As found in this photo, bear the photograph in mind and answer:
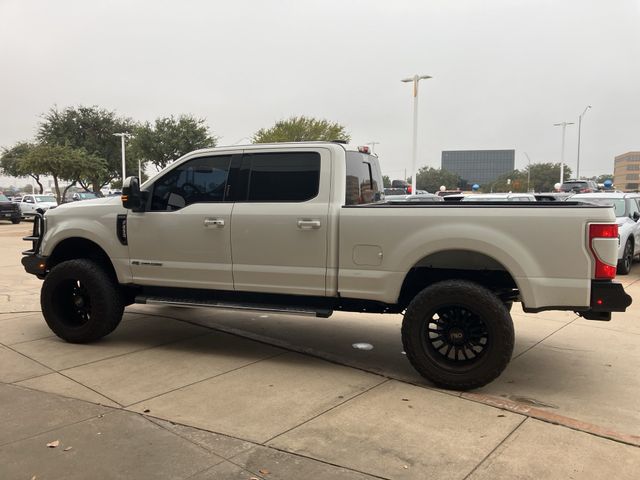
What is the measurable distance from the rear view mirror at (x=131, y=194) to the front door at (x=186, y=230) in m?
0.10

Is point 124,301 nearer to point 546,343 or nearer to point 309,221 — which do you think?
point 309,221

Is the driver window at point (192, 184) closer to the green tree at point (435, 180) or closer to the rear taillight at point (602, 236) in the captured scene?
the rear taillight at point (602, 236)

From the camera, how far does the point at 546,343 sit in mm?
5879

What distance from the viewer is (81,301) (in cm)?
575

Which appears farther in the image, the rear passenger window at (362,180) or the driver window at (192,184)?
the driver window at (192,184)

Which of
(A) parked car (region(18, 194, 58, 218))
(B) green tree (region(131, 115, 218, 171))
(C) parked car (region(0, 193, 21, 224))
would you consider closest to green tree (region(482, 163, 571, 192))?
(B) green tree (region(131, 115, 218, 171))

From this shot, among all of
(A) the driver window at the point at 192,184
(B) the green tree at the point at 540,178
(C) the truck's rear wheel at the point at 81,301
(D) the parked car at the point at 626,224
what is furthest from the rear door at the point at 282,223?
(B) the green tree at the point at 540,178

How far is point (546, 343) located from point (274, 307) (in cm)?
309

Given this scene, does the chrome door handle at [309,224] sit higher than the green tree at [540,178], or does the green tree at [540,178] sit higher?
the green tree at [540,178]

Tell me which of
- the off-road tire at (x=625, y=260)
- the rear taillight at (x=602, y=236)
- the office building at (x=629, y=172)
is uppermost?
the office building at (x=629, y=172)

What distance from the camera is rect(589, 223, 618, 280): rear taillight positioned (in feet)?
12.9

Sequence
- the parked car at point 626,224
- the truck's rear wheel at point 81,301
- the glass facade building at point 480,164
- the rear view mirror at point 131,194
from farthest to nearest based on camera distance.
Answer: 1. the glass facade building at point 480,164
2. the parked car at point 626,224
3. the truck's rear wheel at point 81,301
4. the rear view mirror at point 131,194

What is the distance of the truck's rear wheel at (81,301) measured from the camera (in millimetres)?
5496

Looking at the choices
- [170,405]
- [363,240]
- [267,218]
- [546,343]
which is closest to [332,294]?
[363,240]
